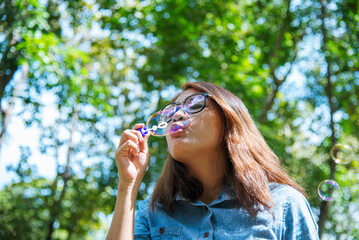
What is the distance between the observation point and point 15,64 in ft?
15.4

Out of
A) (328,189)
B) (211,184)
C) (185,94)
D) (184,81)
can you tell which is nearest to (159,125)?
(185,94)

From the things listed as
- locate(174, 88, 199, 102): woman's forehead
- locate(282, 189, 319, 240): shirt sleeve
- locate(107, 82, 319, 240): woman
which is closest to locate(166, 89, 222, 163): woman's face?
locate(107, 82, 319, 240): woman

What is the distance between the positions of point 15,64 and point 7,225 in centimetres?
459

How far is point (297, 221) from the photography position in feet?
5.38

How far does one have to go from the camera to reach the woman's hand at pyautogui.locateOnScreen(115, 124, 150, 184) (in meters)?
1.86

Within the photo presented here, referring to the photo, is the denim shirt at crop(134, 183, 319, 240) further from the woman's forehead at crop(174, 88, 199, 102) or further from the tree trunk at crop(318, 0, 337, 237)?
the tree trunk at crop(318, 0, 337, 237)

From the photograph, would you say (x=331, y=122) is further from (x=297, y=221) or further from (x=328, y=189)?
(x=297, y=221)

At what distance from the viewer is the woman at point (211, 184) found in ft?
5.49

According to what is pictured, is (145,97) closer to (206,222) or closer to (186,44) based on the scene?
(186,44)

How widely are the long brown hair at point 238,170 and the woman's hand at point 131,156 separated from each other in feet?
0.66

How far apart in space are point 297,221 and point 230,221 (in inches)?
11.6

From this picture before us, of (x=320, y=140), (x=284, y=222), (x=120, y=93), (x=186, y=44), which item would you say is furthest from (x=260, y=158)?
(x=120, y=93)

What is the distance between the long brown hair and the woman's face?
1.7 inches

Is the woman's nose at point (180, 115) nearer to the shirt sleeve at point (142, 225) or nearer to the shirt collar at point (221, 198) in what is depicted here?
the shirt collar at point (221, 198)
